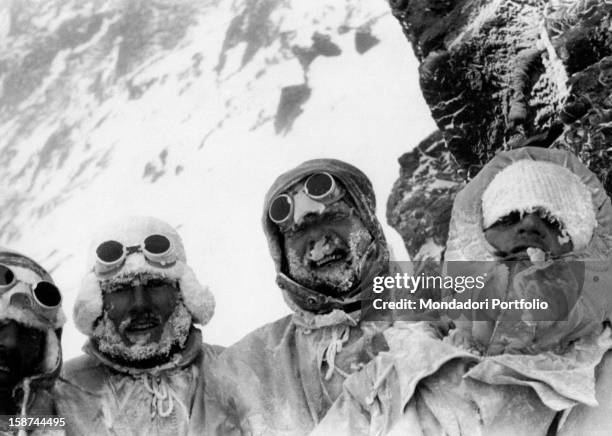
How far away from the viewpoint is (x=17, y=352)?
449 centimetres

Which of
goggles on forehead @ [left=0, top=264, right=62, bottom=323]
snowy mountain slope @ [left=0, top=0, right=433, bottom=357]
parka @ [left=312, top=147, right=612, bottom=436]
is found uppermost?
snowy mountain slope @ [left=0, top=0, right=433, bottom=357]

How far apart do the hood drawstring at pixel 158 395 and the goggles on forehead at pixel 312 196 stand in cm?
78

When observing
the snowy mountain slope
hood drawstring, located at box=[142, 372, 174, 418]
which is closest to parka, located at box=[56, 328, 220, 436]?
hood drawstring, located at box=[142, 372, 174, 418]

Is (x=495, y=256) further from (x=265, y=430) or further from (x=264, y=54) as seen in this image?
(x=264, y=54)

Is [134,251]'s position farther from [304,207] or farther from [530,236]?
[530,236]

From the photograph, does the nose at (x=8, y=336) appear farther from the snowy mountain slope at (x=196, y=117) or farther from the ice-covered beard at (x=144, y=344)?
the snowy mountain slope at (x=196, y=117)

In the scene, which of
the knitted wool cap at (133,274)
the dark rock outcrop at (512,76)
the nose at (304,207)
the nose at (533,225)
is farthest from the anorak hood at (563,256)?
the dark rock outcrop at (512,76)

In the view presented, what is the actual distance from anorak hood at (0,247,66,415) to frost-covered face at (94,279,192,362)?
0.18m

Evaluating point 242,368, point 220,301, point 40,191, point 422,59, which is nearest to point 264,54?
point 40,191

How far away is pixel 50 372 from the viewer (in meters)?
4.55

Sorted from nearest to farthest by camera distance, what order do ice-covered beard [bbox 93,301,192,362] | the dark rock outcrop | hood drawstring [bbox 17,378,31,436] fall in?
1. hood drawstring [bbox 17,378,31,436]
2. ice-covered beard [bbox 93,301,192,362]
3. the dark rock outcrop

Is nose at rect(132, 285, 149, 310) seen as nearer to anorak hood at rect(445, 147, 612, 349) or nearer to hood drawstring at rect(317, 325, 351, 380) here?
hood drawstring at rect(317, 325, 351, 380)

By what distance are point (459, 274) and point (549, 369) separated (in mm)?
513

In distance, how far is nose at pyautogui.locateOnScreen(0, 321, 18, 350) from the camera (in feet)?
14.6
